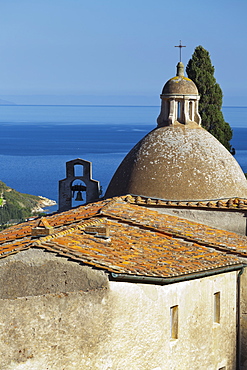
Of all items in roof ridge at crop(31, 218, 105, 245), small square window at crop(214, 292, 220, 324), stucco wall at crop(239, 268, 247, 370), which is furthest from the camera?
stucco wall at crop(239, 268, 247, 370)

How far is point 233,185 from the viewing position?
2048cm

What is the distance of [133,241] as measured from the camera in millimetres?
16672

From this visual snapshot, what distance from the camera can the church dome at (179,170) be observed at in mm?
20156

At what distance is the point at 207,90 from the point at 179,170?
9.82 meters

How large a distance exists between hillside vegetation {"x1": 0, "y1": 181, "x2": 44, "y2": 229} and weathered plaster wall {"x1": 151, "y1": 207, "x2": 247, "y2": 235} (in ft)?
161

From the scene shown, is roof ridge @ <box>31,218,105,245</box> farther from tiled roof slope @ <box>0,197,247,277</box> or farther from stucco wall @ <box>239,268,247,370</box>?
stucco wall @ <box>239,268,247,370</box>

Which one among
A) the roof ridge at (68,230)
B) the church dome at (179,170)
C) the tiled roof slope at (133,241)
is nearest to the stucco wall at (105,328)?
the tiled roof slope at (133,241)

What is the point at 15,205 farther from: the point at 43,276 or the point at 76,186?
the point at 43,276

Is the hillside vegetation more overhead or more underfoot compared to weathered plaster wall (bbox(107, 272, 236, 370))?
more overhead

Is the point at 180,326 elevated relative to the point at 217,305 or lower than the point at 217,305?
lower

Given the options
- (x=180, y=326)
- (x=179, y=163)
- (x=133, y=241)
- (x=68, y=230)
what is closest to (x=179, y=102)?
(x=179, y=163)

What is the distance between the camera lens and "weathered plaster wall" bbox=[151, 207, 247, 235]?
19.6m

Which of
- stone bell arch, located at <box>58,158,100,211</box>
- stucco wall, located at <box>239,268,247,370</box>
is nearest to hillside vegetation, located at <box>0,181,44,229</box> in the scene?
stone bell arch, located at <box>58,158,100,211</box>

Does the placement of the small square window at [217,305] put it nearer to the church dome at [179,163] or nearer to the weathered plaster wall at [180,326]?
the weathered plaster wall at [180,326]
